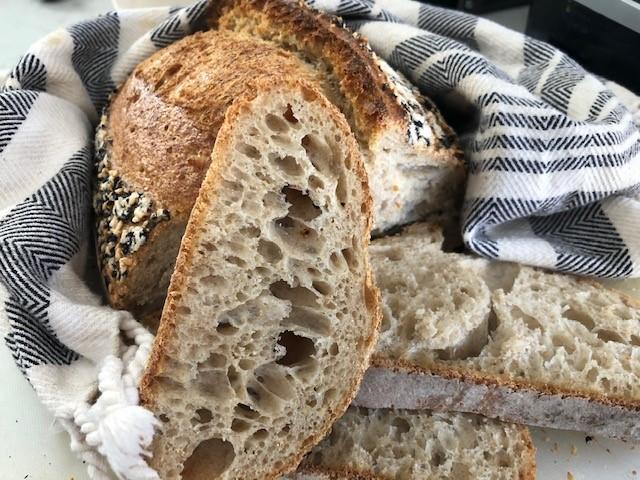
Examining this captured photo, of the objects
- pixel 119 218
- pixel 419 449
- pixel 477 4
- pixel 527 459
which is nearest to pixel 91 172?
pixel 119 218

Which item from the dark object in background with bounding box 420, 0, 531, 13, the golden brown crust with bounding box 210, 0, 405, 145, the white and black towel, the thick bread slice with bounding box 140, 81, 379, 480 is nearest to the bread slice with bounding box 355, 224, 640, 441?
the white and black towel

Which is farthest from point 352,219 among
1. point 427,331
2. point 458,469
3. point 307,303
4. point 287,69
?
point 458,469

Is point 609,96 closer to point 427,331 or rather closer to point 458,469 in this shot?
point 427,331

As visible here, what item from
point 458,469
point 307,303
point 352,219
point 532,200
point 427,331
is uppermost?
point 352,219

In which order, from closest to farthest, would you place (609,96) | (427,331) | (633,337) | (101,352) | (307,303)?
1. (307,303)
2. (101,352)
3. (427,331)
4. (633,337)
5. (609,96)

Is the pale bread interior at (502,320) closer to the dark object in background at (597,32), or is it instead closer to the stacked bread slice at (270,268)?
the stacked bread slice at (270,268)

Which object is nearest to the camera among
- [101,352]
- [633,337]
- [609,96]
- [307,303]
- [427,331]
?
[307,303]

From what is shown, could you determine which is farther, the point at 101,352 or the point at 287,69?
the point at 287,69

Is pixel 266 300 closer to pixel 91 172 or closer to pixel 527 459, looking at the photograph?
pixel 527 459
